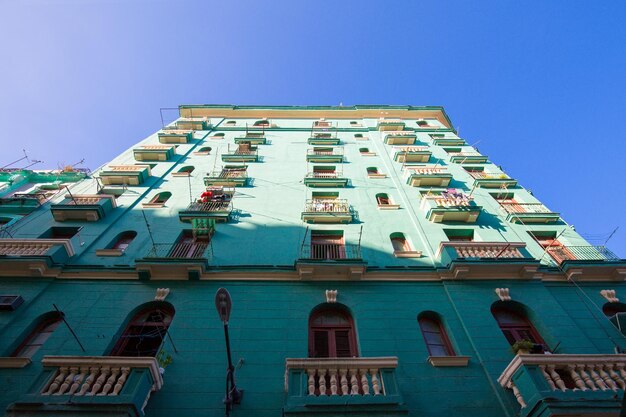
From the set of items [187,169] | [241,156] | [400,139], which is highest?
[400,139]

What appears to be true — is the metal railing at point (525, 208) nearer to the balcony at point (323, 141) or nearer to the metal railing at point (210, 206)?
the balcony at point (323, 141)

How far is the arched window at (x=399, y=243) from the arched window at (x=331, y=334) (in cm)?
517

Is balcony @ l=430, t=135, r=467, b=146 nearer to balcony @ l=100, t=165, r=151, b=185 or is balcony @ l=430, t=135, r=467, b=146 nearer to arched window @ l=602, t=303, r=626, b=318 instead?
arched window @ l=602, t=303, r=626, b=318

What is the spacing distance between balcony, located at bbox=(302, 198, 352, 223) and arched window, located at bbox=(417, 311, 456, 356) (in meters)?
6.78

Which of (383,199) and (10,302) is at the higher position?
(383,199)

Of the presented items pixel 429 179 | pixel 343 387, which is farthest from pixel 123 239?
pixel 429 179

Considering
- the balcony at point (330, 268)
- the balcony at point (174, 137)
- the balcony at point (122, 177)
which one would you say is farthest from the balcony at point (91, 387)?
the balcony at point (174, 137)

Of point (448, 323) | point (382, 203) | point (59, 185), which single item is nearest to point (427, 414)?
point (448, 323)

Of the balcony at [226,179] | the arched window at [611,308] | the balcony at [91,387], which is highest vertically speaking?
the balcony at [226,179]

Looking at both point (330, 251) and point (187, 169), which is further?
point (187, 169)

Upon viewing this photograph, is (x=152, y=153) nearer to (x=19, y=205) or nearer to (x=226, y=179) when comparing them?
(x=226, y=179)

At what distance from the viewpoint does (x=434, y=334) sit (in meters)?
12.4

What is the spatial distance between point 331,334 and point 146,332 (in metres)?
6.57

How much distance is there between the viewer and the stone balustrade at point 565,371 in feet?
28.4
